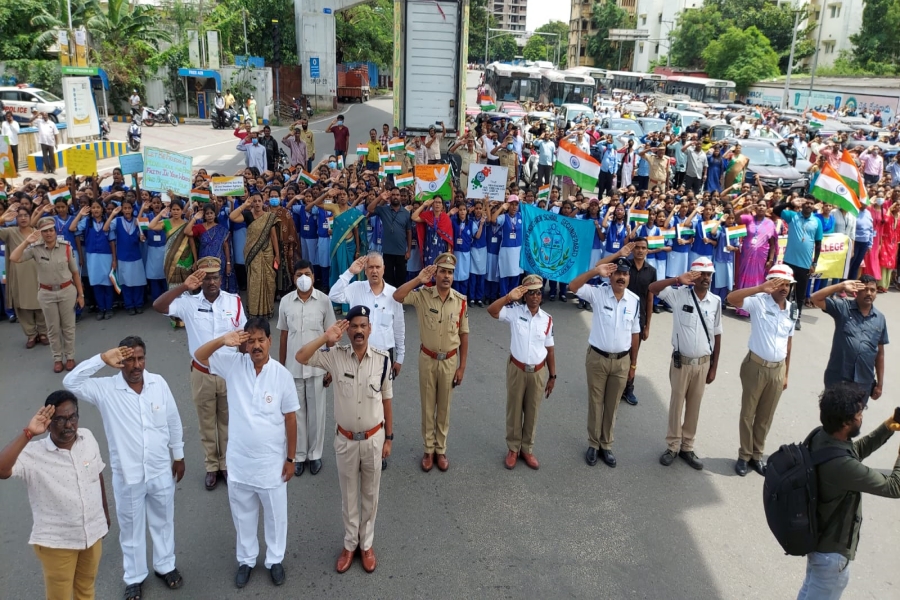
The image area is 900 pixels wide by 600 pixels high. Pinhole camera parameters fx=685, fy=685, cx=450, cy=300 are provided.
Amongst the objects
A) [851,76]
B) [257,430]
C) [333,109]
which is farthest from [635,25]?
[257,430]

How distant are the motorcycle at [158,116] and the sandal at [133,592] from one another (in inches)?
1259

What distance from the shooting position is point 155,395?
445 centimetres

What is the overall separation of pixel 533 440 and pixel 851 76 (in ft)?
174

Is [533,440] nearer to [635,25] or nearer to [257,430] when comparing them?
[257,430]

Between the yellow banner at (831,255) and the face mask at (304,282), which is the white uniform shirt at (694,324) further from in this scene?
the yellow banner at (831,255)

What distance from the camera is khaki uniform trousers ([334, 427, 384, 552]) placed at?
15.4 feet

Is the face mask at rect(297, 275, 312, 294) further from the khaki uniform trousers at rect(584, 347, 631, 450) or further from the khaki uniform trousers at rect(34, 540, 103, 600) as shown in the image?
the khaki uniform trousers at rect(584, 347, 631, 450)

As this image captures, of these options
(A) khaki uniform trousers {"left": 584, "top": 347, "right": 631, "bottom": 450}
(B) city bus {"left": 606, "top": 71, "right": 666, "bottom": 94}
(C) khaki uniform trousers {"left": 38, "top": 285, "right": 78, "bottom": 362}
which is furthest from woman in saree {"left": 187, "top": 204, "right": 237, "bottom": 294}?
(B) city bus {"left": 606, "top": 71, "right": 666, "bottom": 94}

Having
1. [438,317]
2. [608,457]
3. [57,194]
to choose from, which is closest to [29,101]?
[57,194]

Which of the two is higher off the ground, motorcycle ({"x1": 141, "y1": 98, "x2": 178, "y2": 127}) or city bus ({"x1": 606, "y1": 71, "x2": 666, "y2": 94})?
city bus ({"x1": 606, "y1": 71, "x2": 666, "y2": 94})

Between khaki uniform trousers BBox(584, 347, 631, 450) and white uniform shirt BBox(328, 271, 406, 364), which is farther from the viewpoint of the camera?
khaki uniform trousers BBox(584, 347, 631, 450)

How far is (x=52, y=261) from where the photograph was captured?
24.9ft

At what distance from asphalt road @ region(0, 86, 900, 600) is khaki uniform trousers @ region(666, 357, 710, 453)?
9.0 inches

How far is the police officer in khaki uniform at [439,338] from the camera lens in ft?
19.1
